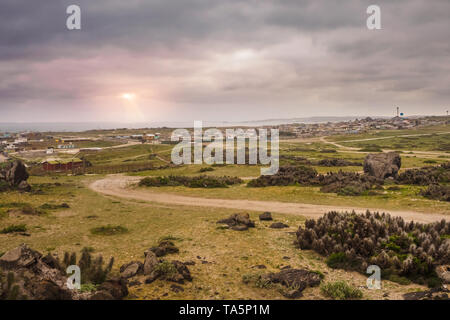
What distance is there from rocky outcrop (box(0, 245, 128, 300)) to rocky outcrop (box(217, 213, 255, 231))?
360 inches

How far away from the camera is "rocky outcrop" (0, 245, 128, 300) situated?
292 inches

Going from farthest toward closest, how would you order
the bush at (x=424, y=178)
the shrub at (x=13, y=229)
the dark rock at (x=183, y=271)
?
the bush at (x=424, y=178)
the shrub at (x=13, y=229)
the dark rock at (x=183, y=271)

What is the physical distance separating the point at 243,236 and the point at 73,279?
9.19 metres

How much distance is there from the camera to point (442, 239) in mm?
12992

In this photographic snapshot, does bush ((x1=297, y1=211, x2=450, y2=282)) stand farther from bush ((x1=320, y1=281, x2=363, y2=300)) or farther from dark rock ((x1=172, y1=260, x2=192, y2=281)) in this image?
dark rock ((x1=172, y1=260, x2=192, y2=281))

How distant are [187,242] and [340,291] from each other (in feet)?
27.3

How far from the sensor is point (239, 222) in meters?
18.5

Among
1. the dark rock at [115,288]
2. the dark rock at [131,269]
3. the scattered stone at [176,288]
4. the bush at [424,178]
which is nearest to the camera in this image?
the dark rock at [115,288]

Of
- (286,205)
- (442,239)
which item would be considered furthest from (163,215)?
(442,239)

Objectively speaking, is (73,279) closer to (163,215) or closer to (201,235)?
(201,235)

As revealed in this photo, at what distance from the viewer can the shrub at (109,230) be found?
1730 centimetres

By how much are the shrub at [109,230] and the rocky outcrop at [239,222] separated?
6.42 metres

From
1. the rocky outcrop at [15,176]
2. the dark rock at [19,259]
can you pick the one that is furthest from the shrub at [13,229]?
the rocky outcrop at [15,176]

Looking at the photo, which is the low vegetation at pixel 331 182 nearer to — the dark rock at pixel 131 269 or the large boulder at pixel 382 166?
the large boulder at pixel 382 166
